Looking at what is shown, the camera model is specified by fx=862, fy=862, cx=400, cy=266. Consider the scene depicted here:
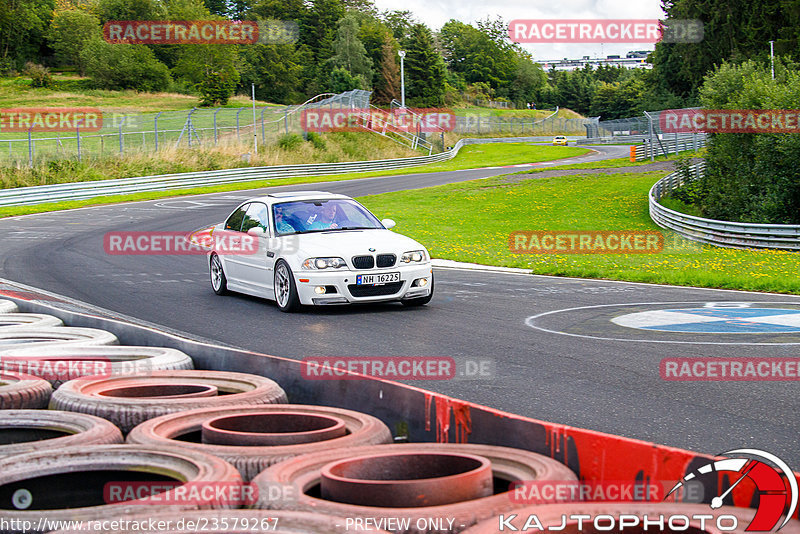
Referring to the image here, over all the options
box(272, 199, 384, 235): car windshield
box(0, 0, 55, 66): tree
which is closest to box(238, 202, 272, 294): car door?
box(272, 199, 384, 235): car windshield

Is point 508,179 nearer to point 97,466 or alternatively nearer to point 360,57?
point 97,466

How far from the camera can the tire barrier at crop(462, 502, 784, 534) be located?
287 cm

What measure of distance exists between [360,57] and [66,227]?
9961 cm

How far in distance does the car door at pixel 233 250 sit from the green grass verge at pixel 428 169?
2106 centimetres

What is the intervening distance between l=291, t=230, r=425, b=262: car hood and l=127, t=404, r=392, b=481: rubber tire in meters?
6.31

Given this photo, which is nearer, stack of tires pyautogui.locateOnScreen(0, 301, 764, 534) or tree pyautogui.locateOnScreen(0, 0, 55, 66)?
stack of tires pyautogui.locateOnScreen(0, 301, 764, 534)

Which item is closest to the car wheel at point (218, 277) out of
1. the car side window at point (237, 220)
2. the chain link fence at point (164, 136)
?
the car side window at point (237, 220)

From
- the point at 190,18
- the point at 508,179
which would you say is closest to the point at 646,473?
the point at 508,179

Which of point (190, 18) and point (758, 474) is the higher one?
point (190, 18)

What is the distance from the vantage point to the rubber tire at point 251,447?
3977 millimetres

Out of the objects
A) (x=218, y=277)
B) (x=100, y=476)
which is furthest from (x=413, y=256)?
(x=100, y=476)

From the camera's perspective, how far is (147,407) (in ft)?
16.6
